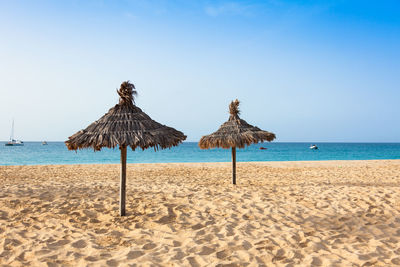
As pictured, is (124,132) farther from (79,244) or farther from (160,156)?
(160,156)

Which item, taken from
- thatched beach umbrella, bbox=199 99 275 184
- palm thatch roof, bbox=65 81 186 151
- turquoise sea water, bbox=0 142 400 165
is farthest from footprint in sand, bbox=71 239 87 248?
turquoise sea water, bbox=0 142 400 165

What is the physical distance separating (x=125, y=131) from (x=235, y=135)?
4.40m

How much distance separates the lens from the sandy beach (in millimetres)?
3688

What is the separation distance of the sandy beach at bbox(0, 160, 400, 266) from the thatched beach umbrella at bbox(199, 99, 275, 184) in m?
1.68

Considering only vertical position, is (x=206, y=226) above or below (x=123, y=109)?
below

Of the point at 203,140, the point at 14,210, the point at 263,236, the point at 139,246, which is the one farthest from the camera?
the point at 203,140

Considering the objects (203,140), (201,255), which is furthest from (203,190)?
(201,255)

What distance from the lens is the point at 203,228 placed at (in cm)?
481

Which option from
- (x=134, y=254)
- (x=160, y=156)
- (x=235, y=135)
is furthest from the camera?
(x=160, y=156)

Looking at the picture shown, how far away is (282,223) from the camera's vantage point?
507 centimetres

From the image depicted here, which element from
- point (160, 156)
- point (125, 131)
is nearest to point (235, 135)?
point (125, 131)

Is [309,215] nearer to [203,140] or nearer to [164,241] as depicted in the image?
[164,241]

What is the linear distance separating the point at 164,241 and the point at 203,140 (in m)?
5.21

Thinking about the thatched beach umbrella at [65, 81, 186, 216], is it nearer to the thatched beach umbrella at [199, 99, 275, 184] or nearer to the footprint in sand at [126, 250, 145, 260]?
the footprint in sand at [126, 250, 145, 260]
